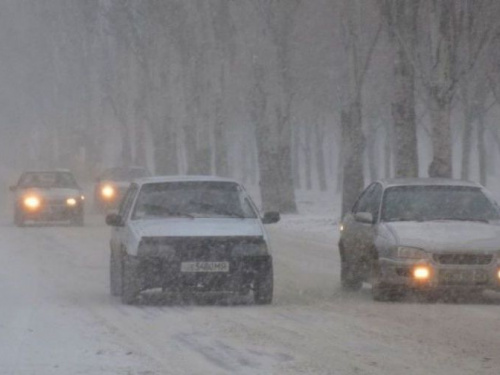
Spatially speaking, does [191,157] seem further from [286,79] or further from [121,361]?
[121,361]

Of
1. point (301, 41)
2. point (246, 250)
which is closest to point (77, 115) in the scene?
point (301, 41)

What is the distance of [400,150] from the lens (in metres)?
32.0

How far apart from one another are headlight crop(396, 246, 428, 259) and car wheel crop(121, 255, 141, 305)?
2.87 m

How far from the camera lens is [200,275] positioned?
1666 cm

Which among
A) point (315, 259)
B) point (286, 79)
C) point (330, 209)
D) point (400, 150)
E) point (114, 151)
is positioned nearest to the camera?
point (315, 259)

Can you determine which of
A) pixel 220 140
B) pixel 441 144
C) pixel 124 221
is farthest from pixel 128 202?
pixel 220 140

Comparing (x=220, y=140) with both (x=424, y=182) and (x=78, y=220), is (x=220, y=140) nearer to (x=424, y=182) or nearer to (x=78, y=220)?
(x=78, y=220)

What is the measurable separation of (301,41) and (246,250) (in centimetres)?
4531

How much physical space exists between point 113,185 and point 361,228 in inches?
1077

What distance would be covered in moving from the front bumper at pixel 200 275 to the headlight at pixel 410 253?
1.43m

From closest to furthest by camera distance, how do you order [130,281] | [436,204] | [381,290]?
[130,281], [381,290], [436,204]

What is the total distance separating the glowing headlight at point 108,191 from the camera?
148 feet

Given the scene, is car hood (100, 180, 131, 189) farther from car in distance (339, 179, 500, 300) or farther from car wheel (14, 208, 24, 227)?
car in distance (339, 179, 500, 300)

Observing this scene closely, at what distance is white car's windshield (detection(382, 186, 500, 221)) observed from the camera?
17891 mm
